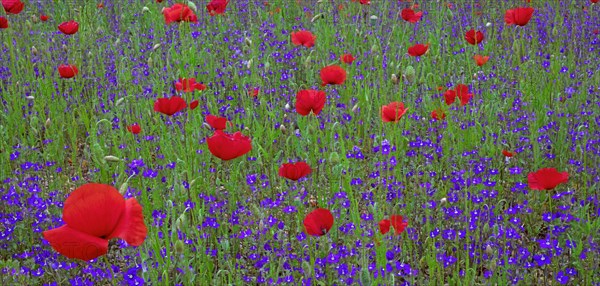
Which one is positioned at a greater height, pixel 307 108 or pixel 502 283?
pixel 307 108

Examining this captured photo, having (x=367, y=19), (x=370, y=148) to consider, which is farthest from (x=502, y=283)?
(x=367, y=19)

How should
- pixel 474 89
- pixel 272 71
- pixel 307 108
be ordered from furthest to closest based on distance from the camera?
pixel 272 71
pixel 474 89
pixel 307 108

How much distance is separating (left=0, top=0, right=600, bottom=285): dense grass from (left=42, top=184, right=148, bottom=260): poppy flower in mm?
186

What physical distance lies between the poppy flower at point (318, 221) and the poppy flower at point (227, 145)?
1.20 feet

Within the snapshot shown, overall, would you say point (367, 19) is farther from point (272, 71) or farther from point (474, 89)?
point (474, 89)

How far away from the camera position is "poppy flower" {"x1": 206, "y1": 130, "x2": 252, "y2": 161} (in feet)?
7.17

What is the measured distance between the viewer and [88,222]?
144cm

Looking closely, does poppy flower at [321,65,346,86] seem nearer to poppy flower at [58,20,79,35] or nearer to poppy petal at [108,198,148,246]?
poppy petal at [108,198,148,246]

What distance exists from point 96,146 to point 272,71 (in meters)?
1.94

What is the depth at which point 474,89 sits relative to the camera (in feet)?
11.6

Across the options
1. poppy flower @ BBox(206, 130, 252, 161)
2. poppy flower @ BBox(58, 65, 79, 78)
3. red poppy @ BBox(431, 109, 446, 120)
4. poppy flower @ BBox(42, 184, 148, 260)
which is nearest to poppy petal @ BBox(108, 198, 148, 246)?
poppy flower @ BBox(42, 184, 148, 260)

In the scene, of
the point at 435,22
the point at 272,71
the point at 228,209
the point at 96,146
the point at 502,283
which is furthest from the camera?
the point at 435,22

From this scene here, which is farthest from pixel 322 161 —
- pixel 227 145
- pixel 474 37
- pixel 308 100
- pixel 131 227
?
pixel 131 227

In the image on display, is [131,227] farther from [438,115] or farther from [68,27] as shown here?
[68,27]
